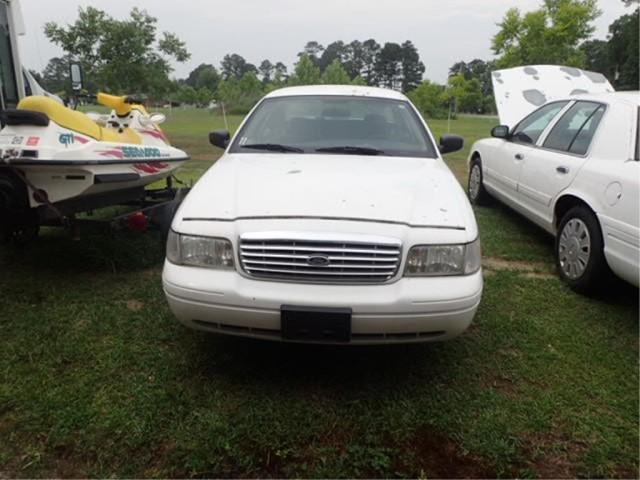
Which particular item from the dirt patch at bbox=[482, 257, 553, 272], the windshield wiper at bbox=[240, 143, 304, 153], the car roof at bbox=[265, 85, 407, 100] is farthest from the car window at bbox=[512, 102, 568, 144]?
the windshield wiper at bbox=[240, 143, 304, 153]

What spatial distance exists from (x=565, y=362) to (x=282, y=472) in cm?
183

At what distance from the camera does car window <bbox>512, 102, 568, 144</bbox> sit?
4939 millimetres

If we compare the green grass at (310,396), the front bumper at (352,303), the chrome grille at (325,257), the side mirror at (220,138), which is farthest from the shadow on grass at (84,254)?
the chrome grille at (325,257)

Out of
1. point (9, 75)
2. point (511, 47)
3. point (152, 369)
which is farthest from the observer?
point (511, 47)

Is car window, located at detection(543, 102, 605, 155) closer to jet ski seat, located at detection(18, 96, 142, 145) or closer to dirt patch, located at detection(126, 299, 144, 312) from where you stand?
dirt patch, located at detection(126, 299, 144, 312)

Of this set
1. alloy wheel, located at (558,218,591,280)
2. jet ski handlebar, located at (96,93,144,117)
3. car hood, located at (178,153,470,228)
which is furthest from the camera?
jet ski handlebar, located at (96,93,144,117)

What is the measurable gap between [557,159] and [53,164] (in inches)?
157

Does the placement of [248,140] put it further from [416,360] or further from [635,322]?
[635,322]

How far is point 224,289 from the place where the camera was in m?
2.27

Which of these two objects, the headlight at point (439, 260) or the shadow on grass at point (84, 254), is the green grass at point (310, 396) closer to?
the shadow on grass at point (84, 254)

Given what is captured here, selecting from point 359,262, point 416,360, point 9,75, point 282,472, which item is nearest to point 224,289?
point 359,262

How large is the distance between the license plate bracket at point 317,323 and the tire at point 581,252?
2.28 metres

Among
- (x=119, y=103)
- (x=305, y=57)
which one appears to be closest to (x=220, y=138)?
(x=119, y=103)

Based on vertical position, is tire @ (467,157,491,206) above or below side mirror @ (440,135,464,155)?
below
